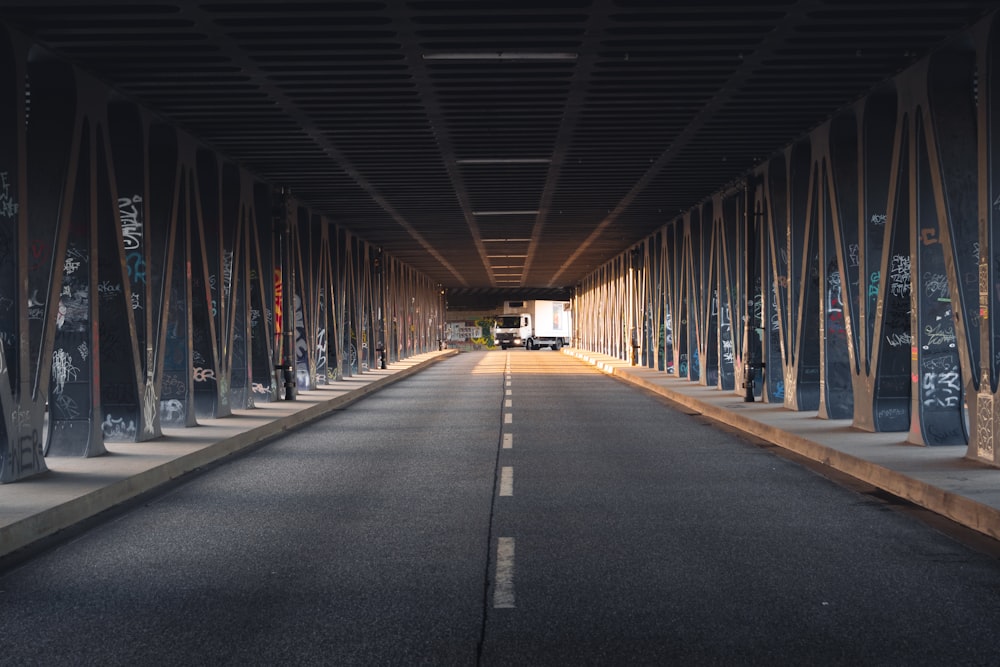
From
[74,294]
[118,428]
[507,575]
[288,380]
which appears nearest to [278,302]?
[288,380]

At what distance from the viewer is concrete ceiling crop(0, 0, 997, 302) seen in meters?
9.75

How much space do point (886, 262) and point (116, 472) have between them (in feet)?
31.9

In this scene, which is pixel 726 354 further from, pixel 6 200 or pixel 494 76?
pixel 6 200

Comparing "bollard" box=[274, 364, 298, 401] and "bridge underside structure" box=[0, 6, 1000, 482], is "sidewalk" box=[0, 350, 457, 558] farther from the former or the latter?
"bollard" box=[274, 364, 298, 401]

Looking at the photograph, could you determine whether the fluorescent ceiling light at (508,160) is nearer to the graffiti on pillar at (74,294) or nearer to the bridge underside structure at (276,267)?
the bridge underside structure at (276,267)

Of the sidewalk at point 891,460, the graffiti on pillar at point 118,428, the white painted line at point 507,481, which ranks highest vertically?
the graffiti on pillar at point 118,428

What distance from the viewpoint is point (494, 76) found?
12250 millimetres

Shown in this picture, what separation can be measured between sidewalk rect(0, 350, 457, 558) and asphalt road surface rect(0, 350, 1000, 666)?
0.35 meters

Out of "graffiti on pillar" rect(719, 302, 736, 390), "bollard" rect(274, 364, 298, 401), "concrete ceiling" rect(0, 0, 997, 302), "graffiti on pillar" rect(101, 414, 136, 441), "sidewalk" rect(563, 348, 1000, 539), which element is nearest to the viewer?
"sidewalk" rect(563, 348, 1000, 539)

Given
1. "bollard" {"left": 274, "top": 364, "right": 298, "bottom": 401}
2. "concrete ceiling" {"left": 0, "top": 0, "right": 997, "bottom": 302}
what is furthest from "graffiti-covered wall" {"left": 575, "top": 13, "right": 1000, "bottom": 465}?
"bollard" {"left": 274, "top": 364, "right": 298, "bottom": 401}

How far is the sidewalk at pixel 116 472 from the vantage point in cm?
814

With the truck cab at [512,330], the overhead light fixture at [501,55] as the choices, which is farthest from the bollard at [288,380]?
the truck cab at [512,330]

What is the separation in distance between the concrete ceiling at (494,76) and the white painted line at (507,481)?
4.66 m

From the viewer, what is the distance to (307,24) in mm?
9969
